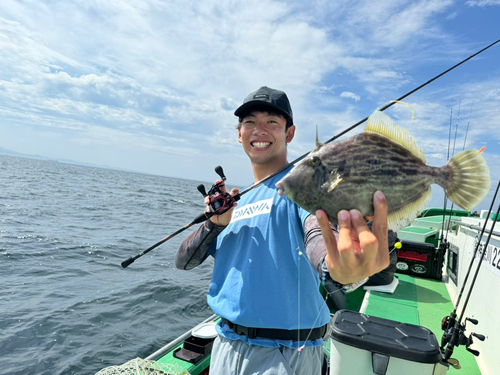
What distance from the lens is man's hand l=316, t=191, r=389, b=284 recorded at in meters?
1.23

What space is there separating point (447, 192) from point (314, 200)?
61 centimetres

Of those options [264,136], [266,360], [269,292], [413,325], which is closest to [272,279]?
[269,292]

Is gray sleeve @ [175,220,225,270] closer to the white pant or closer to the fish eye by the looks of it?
the white pant

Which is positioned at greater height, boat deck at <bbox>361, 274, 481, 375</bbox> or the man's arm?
the man's arm

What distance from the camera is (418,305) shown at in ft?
17.3

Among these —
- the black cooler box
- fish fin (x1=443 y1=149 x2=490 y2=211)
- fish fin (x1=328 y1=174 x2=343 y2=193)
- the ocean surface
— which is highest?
fish fin (x1=443 y1=149 x2=490 y2=211)

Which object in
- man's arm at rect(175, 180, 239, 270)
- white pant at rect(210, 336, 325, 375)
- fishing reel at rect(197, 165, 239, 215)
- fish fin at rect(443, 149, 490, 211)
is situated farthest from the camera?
man's arm at rect(175, 180, 239, 270)

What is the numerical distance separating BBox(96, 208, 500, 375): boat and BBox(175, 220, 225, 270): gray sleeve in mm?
1320

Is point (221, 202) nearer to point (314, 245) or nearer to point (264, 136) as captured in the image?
point (264, 136)

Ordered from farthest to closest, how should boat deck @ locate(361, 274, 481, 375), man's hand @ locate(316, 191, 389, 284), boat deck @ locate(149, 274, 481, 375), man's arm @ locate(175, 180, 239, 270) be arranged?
boat deck @ locate(361, 274, 481, 375)
boat deck @ locate(149, 274, 481, 375)
man's arm @ locate(175, 180, 239, 270)
man's hand @ locate(316, 191, 389, 284)

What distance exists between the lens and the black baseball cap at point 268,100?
236cm

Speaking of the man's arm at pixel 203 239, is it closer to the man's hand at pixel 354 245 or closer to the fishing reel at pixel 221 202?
the fishing reel at pixel 221 202

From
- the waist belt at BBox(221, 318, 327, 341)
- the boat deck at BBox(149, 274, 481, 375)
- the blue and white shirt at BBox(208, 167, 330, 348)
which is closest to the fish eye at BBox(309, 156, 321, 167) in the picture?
the blue and white shirt at BBox(208, 167, 330, 348)

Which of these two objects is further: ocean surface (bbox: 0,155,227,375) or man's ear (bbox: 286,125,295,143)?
ocean surface (bbox: 0,155,227,375)
